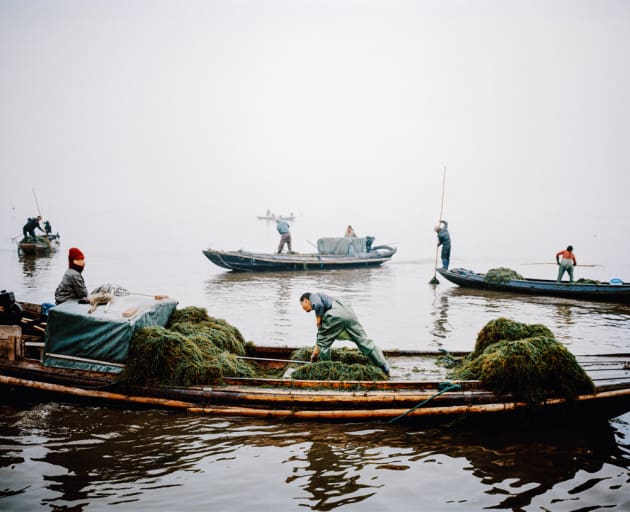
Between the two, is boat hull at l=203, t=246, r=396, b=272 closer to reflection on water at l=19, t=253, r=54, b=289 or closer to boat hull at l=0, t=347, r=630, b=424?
reflection on water at l=19, t=253, r=54, b=289

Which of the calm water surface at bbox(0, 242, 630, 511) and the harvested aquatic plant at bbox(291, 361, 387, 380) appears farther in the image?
the harvested aquatic plant at bbox(291, 361, 387, 380)

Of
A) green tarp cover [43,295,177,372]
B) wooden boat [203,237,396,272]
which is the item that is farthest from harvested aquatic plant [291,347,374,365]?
wooden boat [203,237,396,272]

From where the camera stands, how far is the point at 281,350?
835 cm

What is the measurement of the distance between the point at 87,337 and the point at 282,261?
57.4ft

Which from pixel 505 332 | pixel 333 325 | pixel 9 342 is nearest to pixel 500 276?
pixel 505 332

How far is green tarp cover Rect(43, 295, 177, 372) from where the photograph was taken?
663 cm

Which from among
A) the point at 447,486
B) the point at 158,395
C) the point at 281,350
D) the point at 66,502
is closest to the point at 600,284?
the point at 281,350

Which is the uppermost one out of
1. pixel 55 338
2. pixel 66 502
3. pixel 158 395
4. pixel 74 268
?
pixel 74 268

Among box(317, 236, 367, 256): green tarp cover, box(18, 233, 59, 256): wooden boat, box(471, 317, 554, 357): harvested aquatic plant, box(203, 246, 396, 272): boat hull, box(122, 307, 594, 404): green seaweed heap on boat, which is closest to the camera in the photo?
box(122, 307, 594, 404): green seaweed heap on boat

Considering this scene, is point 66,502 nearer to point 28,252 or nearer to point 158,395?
point 158,395

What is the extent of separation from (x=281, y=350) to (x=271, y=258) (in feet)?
51.9

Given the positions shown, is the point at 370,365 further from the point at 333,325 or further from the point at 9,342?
the point at 9,342

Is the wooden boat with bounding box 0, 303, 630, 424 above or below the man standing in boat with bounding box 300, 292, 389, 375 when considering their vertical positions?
below

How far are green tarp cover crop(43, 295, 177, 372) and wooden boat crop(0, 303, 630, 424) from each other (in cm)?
13
